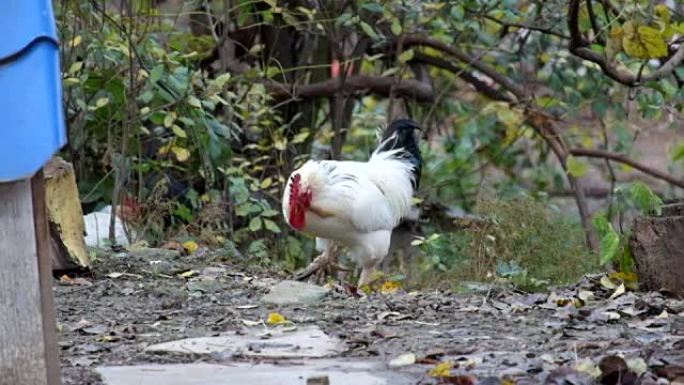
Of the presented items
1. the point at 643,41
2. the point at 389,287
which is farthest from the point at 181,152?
the point at 643,41

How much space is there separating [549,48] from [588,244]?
2.35 m

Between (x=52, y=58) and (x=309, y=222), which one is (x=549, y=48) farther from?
(x=52, y=58)

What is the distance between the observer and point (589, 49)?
319 inches

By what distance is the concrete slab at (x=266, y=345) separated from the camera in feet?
15.8

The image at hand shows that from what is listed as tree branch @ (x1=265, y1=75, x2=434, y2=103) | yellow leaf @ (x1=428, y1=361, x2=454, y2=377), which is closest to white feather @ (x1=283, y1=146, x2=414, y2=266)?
tree branch @ (x1=265, y1=75, x2=434, y2=103)

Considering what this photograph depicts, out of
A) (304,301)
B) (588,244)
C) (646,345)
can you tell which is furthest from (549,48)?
(646,345)

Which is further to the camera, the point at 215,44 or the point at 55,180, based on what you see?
the point at 215,44

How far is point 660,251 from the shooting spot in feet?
19.9

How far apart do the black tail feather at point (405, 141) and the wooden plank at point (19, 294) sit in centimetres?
544

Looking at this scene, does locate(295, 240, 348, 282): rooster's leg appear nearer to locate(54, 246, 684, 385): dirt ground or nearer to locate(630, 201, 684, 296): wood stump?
locate(54, 246, 684, 385): dirt ground

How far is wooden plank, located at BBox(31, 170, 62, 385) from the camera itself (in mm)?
3842

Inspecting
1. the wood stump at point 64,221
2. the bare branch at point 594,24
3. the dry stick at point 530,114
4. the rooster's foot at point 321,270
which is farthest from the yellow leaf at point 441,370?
the dry stick at point 530,114

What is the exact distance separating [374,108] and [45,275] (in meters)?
7.78

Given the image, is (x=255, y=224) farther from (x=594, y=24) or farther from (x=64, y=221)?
(x=594, y=24)
